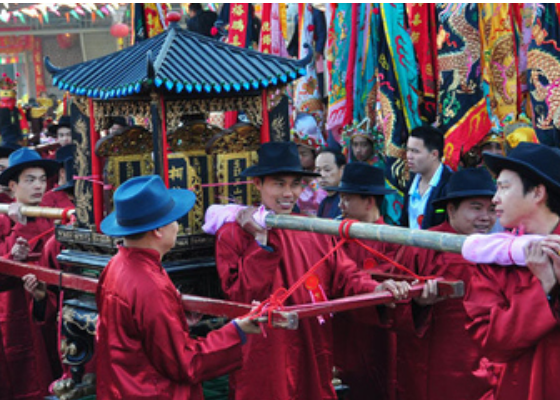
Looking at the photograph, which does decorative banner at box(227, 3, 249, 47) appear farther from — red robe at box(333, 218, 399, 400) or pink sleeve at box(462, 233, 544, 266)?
pink sleeve at box(462, 233, 544, 266)

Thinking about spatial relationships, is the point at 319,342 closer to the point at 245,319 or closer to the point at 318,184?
the point at 245,319

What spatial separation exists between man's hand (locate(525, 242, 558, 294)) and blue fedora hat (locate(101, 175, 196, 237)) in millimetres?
1348

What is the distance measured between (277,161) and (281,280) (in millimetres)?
627

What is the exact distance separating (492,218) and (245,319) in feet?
5.58

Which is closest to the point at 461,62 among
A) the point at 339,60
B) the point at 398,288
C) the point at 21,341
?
the point at 339,60

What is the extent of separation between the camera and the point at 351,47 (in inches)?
261

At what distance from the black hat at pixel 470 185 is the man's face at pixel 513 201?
1.11m

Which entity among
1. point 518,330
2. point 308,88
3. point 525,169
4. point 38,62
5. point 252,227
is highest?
point 38,62

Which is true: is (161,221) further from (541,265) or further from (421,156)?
(421,156)

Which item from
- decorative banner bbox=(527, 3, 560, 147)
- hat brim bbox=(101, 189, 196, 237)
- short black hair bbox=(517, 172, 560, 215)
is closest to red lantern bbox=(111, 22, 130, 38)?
decorative banner bbox=(527, 3, 560, 147)

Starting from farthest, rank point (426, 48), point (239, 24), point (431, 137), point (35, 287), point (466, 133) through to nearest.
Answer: point (239, 24) → point (426, 48) → point (466, 133) → point (431, 137) → point (35, 287)

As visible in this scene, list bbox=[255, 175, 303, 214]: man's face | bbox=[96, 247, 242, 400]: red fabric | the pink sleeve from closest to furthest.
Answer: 1. the pink sleeve
2. bbox=[96, 247, 242, 400]: red fabric
3. bbox=[255, 175, 303, 214]: man's face

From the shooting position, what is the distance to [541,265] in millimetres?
2840

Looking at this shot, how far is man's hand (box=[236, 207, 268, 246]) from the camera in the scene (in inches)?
163
